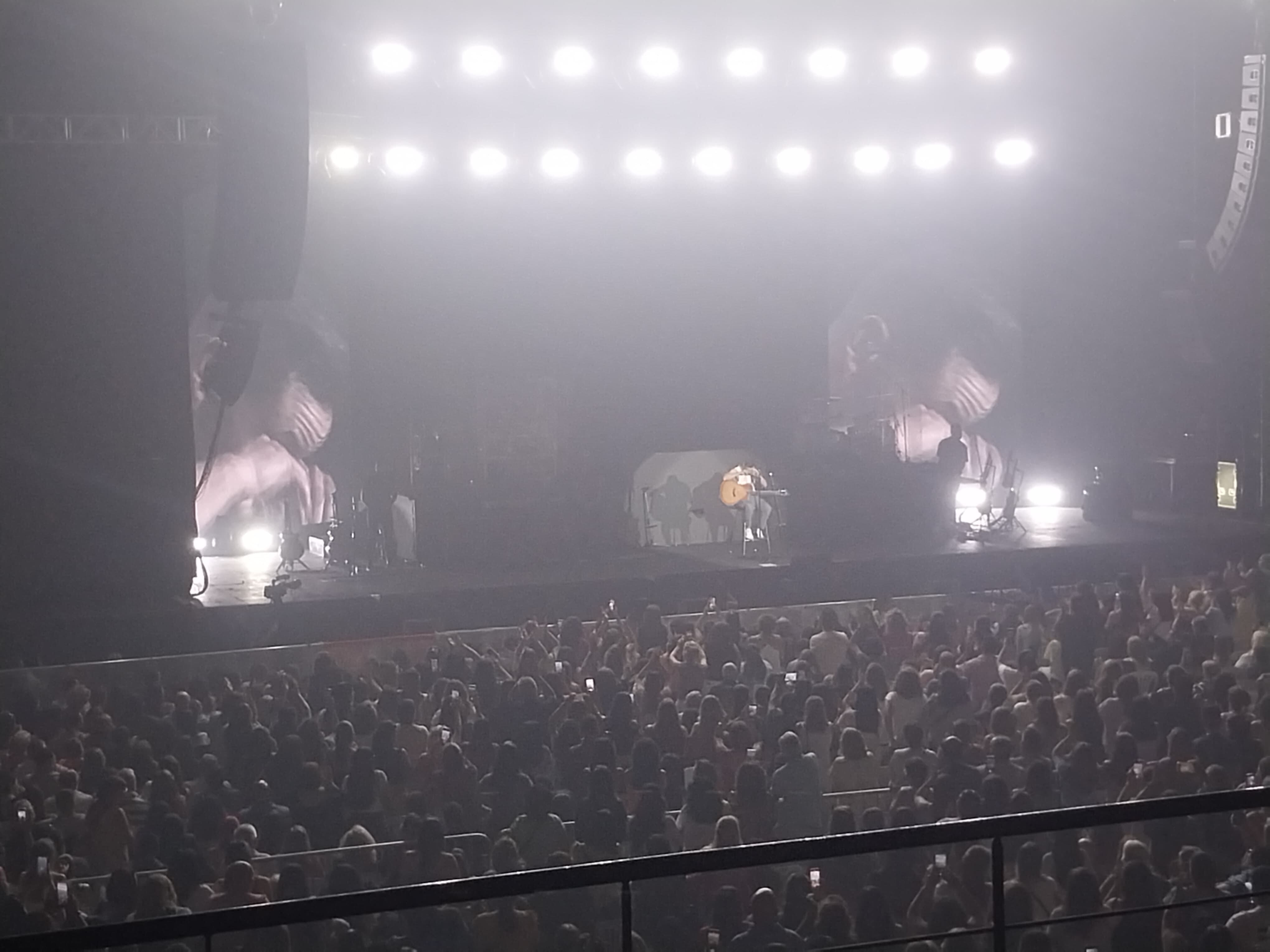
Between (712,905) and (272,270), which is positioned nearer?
(712,905)

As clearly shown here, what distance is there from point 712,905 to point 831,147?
1286 centimetres

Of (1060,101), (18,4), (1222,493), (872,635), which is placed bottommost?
(872,635)

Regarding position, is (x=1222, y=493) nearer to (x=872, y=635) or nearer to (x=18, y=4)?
(x=872, y=635)

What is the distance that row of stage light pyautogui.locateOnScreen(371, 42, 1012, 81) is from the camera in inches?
548

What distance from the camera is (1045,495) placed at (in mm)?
17312

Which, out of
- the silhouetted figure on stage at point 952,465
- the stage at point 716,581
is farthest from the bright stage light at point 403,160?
the silhouetted figure on stage at point 952,465

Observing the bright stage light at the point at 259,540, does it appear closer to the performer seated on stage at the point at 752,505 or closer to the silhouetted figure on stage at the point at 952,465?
the performer seated on stage at the point at 752,505

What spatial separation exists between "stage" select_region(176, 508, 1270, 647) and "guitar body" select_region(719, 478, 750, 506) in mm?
2313

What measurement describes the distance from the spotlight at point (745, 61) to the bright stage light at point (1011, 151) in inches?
131

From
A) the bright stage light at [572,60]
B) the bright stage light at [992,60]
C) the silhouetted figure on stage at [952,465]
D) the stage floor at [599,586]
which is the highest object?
the bright stage light at [992,60]

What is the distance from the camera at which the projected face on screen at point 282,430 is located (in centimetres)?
1659

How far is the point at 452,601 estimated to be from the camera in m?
12.2

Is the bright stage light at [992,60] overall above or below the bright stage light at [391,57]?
above

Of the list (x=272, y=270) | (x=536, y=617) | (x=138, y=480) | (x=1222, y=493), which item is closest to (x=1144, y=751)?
(x=536, y=617)
